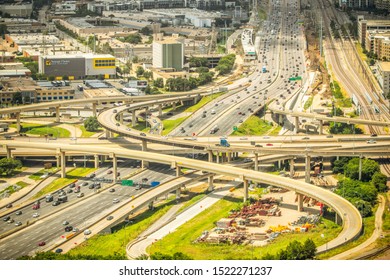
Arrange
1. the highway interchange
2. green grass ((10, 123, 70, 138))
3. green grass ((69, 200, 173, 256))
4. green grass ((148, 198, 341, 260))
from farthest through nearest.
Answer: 1. green grass ((10, 123, 70, 138))
2. the highway interchange
3. green grass ((69, 200, 173, 256))
4. green grass ((148, 198, 341, 260))

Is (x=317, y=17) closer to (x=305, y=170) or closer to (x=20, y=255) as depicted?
(x=305, y=170)

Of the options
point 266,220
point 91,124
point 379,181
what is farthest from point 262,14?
point 266,220

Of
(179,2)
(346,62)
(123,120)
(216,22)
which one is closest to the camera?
(123,120)

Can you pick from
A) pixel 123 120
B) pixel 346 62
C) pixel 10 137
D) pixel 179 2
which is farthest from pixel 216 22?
pixel 10 137

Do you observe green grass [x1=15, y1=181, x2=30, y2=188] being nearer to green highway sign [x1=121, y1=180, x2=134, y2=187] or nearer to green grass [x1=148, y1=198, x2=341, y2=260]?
green highway sign [x1=121, y1=180, x2=134, y2=187]

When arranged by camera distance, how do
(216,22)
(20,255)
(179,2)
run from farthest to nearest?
(216,22)
(179,2)
(20,255)

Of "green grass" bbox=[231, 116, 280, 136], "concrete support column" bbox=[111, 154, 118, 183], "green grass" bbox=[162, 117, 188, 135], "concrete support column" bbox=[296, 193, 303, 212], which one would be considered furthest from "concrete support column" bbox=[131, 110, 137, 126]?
"concrete support column" bbox=[296, 193, 303, 212]
